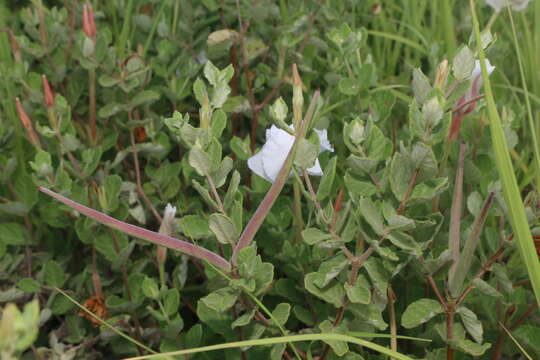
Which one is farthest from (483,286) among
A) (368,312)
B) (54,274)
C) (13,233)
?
(13,233)

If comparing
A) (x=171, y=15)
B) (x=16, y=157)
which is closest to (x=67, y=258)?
(x=16, y=157)

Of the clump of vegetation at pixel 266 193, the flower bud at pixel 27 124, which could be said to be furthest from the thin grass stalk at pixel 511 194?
the flower bud at pixel 27 124

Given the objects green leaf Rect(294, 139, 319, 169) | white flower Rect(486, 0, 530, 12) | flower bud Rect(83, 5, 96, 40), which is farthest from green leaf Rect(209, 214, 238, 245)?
white flower Rect(486, 0, 530, 12)

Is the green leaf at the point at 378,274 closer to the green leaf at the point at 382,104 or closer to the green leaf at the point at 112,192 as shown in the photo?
the green leaf at the point at 382,104

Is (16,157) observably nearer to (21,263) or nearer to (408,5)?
(21,263)

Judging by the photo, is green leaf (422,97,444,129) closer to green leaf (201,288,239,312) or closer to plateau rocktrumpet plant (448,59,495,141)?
plateau rocktrumpet plant (448,59,495,141)

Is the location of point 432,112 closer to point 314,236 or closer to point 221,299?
point 314,236
